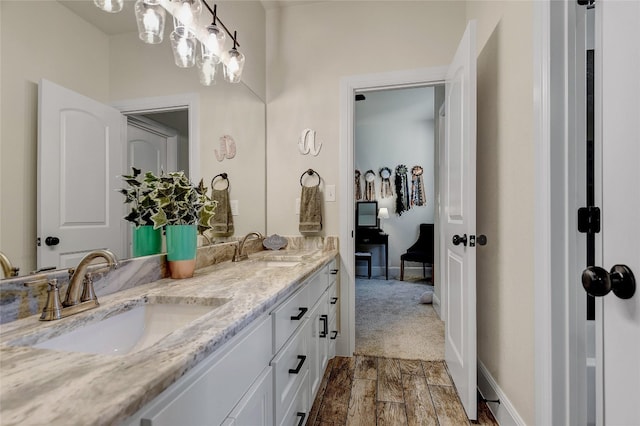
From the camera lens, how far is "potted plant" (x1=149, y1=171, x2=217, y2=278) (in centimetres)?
124

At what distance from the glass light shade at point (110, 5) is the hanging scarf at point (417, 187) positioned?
15.8ft

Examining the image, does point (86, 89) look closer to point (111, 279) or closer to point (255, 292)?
point (111, 279)

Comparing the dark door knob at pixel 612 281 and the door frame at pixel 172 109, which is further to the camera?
the door frame at pixel 172 109

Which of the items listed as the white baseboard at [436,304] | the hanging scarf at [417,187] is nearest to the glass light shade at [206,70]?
the white baseboard at [436,304]

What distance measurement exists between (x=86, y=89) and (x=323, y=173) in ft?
5.19

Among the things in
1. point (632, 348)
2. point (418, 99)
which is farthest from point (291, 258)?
point (418, 99)

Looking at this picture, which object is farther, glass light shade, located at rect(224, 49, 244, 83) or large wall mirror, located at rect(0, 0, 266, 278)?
glass light shade, located at rect(224, 49, 244, 83)

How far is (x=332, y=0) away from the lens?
7.80 feet

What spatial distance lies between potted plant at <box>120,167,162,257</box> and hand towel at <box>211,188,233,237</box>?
0.57 meters

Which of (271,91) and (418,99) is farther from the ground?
(418,99)

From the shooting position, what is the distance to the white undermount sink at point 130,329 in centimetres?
77

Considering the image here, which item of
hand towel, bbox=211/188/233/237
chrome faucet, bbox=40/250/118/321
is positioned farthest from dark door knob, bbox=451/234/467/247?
chrome faucet, bbox=40/250/118/321

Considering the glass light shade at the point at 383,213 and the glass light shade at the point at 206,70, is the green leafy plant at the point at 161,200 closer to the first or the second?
the glass light shade at the point at 206,70

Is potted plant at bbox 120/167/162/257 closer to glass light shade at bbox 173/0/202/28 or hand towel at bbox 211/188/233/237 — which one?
hand towel at bbox 211/188/233/237
